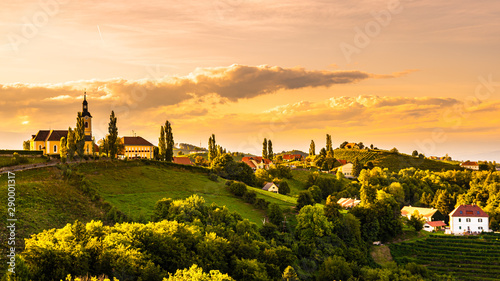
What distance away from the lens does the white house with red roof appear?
10200cm

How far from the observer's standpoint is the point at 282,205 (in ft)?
316

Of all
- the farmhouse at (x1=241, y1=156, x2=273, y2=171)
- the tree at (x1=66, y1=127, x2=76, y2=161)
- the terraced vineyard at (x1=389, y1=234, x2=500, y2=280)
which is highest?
the tree at (x1=66, y1=127, x2=76, y2=161)

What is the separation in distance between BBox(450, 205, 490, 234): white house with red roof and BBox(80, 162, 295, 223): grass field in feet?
130

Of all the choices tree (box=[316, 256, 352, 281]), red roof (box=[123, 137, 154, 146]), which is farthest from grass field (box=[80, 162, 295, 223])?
red roof (box=[123, 137, 154, 146])

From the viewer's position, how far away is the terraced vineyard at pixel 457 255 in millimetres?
77875

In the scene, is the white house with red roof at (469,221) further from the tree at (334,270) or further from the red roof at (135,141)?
the red roof at (135,141)

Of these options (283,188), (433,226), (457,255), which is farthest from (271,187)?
(457,255)

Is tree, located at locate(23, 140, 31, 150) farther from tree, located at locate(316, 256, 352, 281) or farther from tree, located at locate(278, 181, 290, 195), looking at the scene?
tree, located at locate(316, 256, 352, 281)

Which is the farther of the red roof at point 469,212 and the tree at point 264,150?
the tree at point 264,150

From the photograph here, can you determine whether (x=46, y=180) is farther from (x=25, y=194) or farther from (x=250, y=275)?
(x=250, y=275)

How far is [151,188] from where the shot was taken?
8806 centimetres

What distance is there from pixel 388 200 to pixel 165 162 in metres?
54.0

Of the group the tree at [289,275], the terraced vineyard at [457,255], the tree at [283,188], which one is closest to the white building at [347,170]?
the tree at [283,188]

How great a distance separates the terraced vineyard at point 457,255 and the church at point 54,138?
76.8 m
